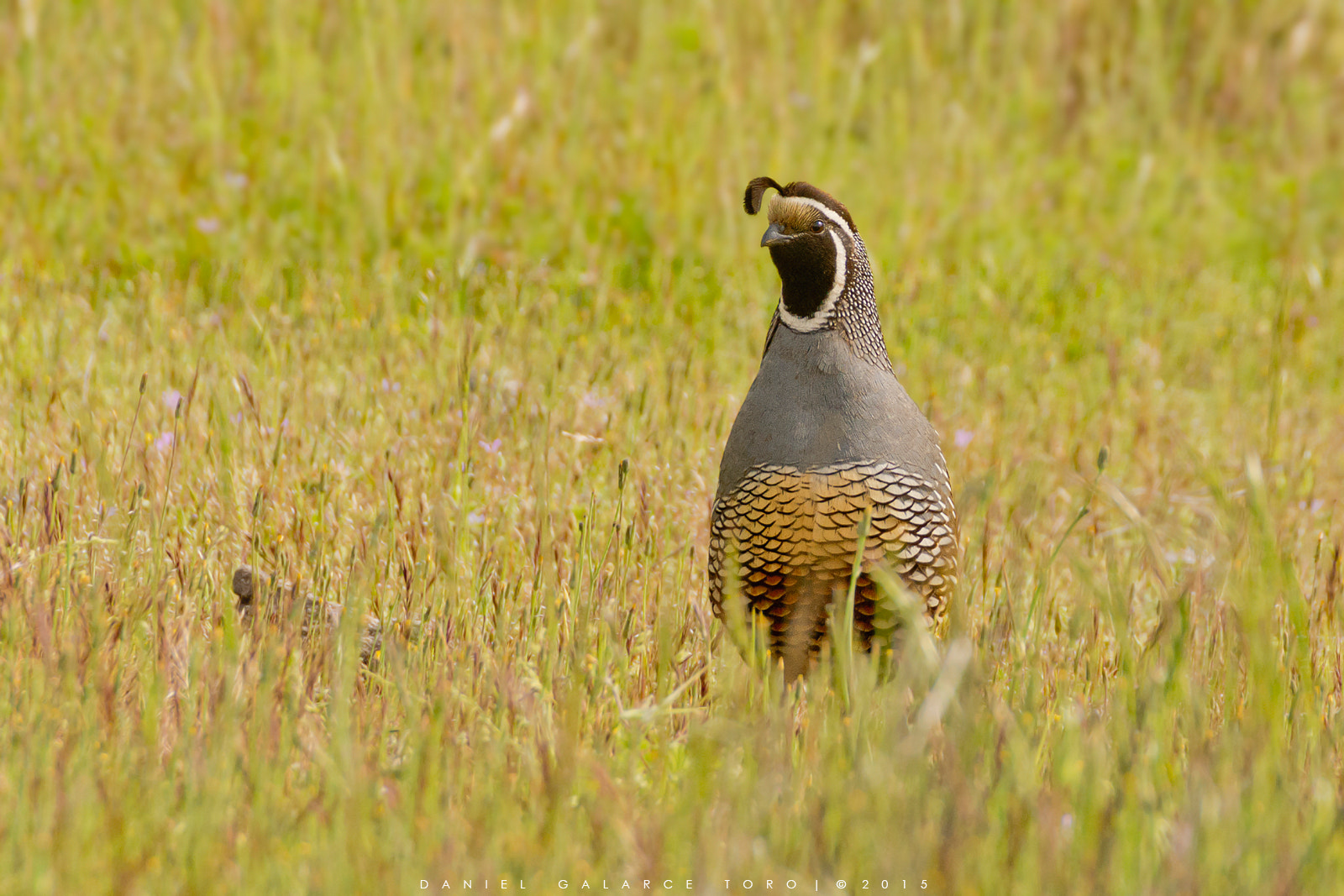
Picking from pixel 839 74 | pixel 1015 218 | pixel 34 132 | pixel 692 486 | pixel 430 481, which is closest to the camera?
pixel 430 481

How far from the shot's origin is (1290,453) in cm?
548

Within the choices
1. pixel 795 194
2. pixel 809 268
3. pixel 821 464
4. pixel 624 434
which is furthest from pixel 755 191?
pixel 624 434

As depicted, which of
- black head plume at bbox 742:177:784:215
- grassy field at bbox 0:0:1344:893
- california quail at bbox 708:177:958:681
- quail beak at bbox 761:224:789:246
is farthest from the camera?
black head plume at bbox 742:177:784:215

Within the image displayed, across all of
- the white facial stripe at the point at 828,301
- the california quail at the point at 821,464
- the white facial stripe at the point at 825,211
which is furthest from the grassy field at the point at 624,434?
the white facial stripe at the point at 825,211

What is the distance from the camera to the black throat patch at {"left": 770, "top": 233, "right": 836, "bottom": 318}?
140 inches

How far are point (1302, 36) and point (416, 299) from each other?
268 inches

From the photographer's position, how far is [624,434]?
491 cm

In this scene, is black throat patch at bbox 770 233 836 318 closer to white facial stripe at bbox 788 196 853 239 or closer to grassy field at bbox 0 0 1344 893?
white facial stripe at bbox 788 196 853 239

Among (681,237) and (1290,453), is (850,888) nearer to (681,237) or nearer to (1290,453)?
(1290,453)

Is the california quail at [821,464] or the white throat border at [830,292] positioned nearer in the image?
the california quail at [821,464]

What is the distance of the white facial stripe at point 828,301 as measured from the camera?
3553mm

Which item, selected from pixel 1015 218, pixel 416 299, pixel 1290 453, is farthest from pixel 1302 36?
pixel 416 299

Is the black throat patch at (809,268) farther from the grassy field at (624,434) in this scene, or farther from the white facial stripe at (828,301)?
the grassy field at (624,434)

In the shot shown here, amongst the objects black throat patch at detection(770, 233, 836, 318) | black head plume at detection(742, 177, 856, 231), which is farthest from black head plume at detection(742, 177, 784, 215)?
black throat patch at detection(770, 233, 836, 318)
